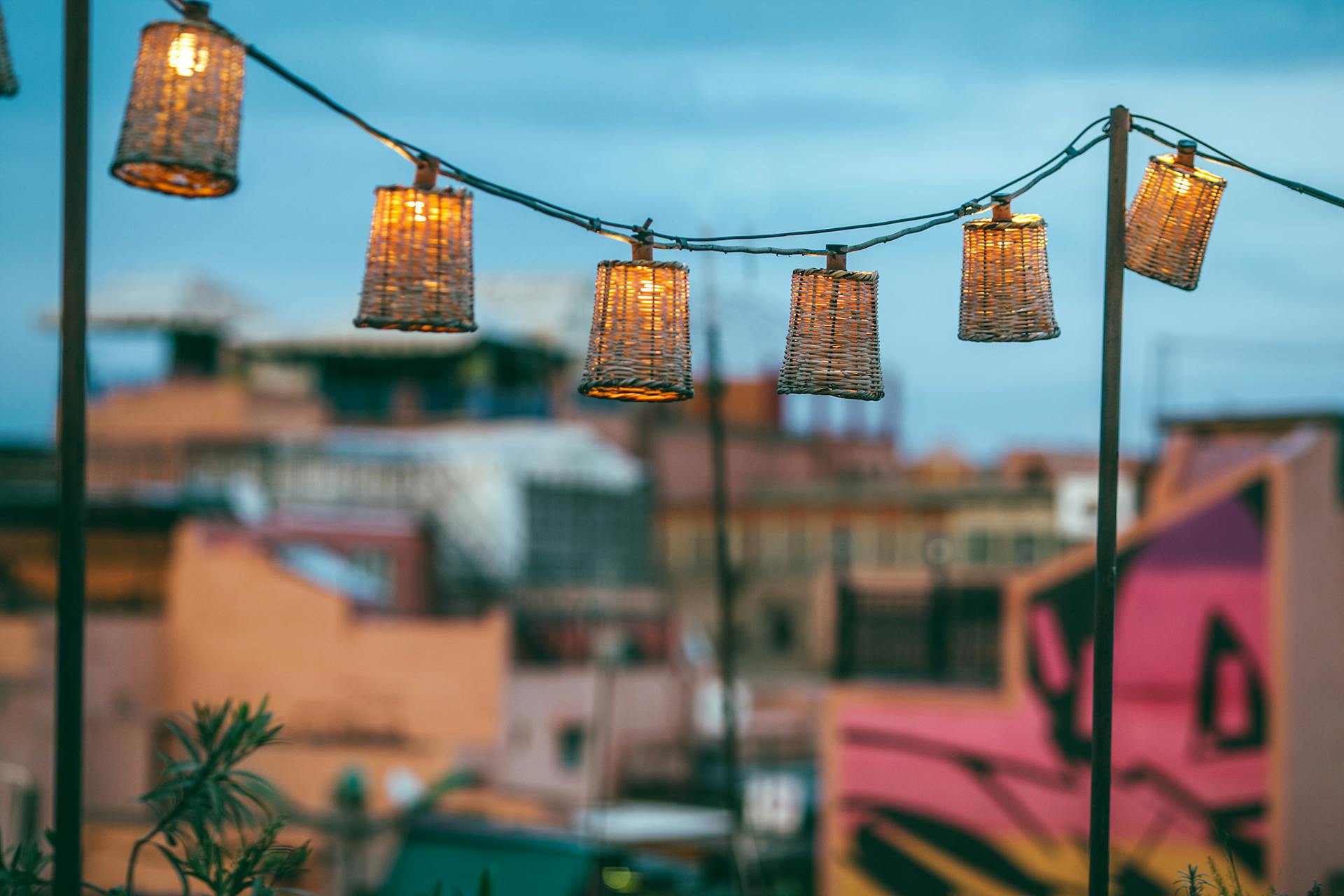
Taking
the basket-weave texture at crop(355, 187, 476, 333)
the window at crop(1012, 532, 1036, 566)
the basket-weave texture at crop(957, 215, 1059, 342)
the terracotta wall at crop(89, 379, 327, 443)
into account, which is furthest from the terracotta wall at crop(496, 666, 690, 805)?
the basket-weave texture at crop(355, 187, 476, 333)

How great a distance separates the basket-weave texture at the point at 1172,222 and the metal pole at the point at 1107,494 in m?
0.06

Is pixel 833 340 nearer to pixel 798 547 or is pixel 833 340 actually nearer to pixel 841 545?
pixel 841 545

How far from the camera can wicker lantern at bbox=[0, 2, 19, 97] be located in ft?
14.2

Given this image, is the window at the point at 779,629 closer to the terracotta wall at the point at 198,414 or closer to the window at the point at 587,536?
the window at the point at 587,536

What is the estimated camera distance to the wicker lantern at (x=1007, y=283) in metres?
4.74

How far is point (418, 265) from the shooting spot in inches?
163

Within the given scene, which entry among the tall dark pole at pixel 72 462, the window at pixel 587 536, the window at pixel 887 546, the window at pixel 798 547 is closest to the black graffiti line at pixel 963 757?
the window at pixel 587 536

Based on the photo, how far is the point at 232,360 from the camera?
25.3m

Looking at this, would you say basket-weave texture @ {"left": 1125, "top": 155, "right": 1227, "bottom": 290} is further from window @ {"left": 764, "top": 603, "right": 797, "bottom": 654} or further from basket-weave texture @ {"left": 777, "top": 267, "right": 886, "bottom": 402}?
window @ {"left": 764, "top": 603, "right": 797, "bottom": 654}

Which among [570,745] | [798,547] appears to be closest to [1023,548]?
[798,547]

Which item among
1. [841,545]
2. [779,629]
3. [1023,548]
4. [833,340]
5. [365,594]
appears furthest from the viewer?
[841,545]

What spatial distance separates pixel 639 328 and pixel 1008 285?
49.2 inches

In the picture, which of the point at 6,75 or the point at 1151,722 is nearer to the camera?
the point at 6,75

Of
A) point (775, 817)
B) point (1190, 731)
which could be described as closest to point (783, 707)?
point (775, 817)
